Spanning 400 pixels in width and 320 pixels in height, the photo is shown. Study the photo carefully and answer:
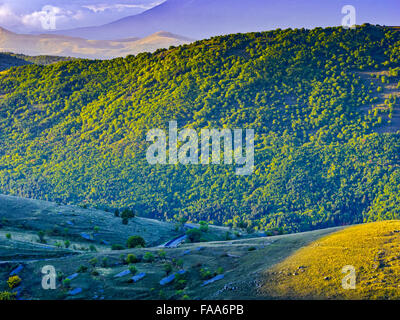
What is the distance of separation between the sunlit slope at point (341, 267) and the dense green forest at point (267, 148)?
71417 millimetres

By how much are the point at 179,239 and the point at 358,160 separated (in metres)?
88.2

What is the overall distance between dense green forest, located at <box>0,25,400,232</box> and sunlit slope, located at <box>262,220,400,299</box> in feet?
234

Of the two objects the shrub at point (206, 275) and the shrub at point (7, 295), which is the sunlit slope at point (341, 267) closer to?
the shrub at point (206, 275)

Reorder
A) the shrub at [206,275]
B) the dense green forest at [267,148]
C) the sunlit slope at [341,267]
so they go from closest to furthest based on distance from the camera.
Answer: the sunlit slope at [341,267] → the shrub at [206,275] → the dense green forest at [267,148]

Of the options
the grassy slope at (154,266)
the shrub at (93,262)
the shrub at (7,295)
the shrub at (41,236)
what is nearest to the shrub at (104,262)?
the grassy slope at (154,266)

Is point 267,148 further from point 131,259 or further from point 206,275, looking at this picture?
point 206,275

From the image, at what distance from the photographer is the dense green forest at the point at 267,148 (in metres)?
134

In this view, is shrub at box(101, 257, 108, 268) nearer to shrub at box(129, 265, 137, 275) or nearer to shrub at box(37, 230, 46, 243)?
shrub at box(129, 265, 137, 275)

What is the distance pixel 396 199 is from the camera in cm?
12950

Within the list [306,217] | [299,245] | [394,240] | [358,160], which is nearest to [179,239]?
[299,245]

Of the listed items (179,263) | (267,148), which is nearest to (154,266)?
(179,263)

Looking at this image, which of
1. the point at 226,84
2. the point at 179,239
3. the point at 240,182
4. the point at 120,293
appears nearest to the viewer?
the point at 120,293

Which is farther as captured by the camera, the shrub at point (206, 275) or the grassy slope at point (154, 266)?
the shrub at point (206, 275)

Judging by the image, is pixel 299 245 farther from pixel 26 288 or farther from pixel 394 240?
pixel 26 288
